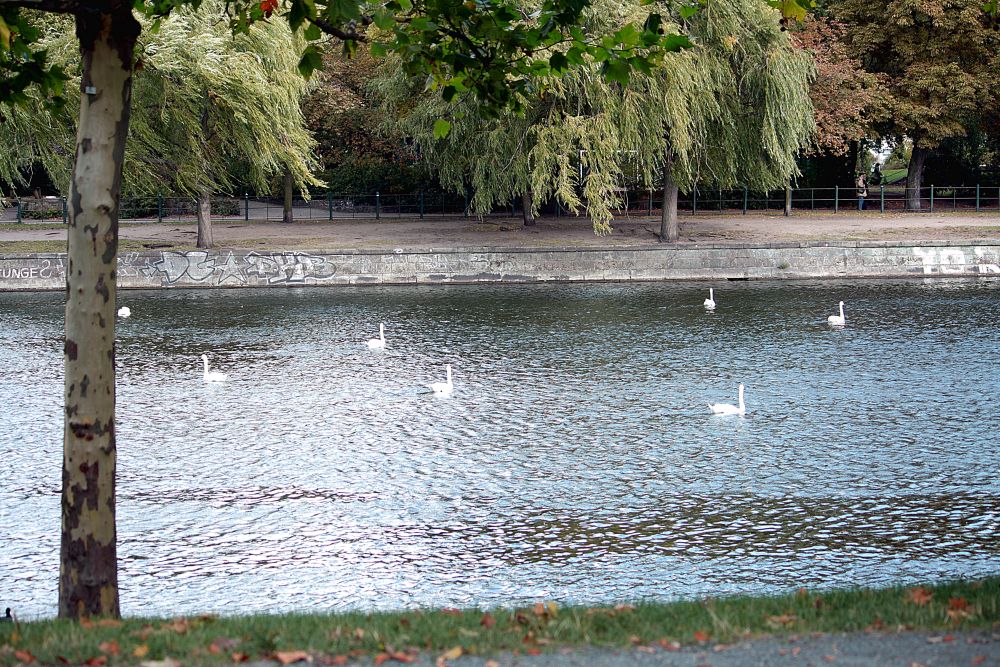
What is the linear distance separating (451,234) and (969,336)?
2586 cm

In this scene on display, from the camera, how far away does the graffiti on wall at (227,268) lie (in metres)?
39.4

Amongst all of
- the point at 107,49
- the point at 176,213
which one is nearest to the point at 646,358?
the point at 107,49

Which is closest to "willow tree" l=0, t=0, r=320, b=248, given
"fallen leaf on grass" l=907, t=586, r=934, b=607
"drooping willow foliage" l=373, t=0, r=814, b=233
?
"drooping willow foliage" l=373, t=0, r=814, b=233

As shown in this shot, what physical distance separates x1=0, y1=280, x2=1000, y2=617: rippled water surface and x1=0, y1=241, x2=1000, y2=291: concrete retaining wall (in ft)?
34.4

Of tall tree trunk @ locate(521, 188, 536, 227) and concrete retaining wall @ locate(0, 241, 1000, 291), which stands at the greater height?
tall tree trunk @ locate(521, 188, 536, 227)

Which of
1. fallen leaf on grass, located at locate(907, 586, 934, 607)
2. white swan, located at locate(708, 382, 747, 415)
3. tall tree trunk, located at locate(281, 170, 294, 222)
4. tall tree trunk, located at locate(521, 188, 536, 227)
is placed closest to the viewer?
fallen leaf on grass, located at locate(907, 586, 934, 607)

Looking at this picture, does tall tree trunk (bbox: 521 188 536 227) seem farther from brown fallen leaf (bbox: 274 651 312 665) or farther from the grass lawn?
brown fallen leaf (bbox: 274 651 312 665)

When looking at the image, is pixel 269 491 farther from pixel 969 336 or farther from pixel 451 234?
pixel 451 234

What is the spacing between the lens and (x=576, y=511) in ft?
44.7

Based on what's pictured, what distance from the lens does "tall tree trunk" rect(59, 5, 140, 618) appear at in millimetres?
8344

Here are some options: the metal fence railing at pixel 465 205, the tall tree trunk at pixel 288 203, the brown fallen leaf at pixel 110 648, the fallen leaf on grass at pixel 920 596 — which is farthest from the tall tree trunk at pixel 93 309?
the metal fence railing at pixel 465 205

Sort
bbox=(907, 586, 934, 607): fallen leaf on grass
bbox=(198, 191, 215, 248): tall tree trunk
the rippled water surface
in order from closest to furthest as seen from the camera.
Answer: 1. bbox=(907, 586, 934, 607): fallen leaf on grass
2. the rippled water surface
3. bbox=(198, 191, 215, 248): tall tree trunk

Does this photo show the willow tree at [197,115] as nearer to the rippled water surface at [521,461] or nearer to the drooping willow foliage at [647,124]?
the drooping willow foliage at [647,124]

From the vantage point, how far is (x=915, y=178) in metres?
56.8
